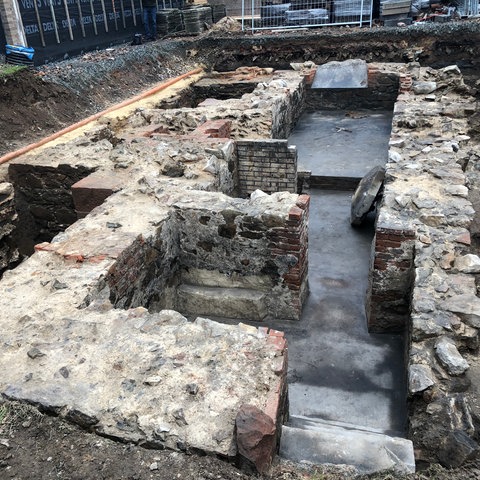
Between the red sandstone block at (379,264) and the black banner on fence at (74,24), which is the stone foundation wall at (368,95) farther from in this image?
the red sandstone block at (379,264)

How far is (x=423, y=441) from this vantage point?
119 inches

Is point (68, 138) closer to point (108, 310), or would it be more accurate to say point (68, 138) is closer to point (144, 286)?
point (144, 286)

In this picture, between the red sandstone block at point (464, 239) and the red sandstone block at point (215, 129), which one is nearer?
the red sandstone block at point (464, 239)

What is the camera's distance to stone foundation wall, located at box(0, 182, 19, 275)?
19.7 feet

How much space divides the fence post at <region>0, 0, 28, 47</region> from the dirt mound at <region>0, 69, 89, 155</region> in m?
3.06

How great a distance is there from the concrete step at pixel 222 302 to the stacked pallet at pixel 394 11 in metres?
13.0

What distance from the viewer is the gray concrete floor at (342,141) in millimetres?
8297

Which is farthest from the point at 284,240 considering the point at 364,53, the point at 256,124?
the point at 364,53

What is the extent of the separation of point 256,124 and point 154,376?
577cm

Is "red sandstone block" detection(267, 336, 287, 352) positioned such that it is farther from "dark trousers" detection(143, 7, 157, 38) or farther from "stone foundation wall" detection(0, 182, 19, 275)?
"dark trousers" detection(143, 7, 157, 38)

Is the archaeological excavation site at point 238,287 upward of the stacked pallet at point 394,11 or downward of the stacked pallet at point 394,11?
downward

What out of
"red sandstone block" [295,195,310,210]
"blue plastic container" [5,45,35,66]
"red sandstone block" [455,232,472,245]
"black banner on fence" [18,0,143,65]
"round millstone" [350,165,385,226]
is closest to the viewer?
"red sandstone block" [455,232,472,245]

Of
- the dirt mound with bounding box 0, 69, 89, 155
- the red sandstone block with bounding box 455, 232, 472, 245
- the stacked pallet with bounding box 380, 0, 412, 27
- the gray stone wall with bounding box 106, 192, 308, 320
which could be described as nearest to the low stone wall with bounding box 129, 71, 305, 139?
the dirt mound with bounding box 0, 69, 89, 155

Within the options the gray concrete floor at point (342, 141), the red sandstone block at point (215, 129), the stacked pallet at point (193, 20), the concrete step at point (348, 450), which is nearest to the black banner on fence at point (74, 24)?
the stacked pallet at point (193, 20)
